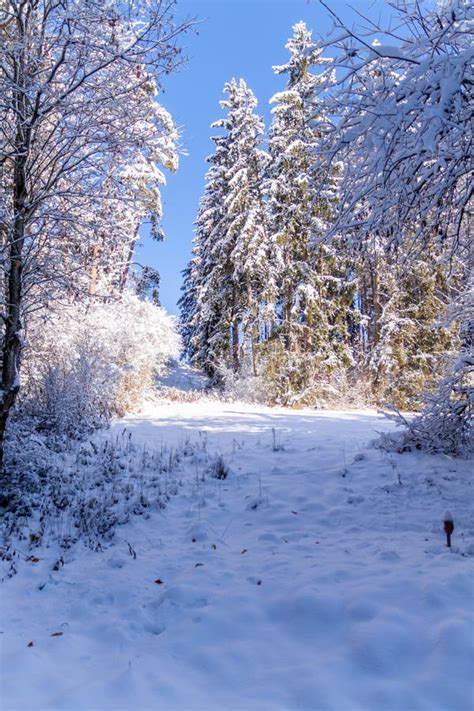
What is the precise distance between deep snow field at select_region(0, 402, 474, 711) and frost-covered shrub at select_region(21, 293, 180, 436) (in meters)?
4.33

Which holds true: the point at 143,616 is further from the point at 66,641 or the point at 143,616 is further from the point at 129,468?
the point at 129,468

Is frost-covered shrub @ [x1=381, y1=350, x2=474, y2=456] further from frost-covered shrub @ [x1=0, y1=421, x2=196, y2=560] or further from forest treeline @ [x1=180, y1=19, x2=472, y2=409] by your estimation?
forest treeline @ [x1=180, y1=19, x2=472, y2=409]

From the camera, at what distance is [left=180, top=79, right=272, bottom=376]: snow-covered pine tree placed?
1941 cm

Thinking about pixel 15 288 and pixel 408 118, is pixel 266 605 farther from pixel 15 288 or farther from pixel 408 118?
pixel 15 288

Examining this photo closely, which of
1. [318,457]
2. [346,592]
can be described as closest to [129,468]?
[318,457]

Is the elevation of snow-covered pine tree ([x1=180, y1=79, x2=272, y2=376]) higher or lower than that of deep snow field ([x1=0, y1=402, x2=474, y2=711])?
higher

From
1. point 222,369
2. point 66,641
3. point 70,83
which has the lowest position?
point 66,641

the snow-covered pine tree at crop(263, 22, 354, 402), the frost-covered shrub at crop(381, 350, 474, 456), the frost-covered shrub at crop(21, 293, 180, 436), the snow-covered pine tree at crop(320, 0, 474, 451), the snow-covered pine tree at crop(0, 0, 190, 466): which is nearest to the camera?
the snow-covered pine tree at crop(320, 0, 474, 451)

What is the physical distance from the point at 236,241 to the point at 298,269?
4091mm

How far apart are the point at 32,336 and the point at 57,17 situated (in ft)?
23.0

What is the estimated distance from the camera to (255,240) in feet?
62.6

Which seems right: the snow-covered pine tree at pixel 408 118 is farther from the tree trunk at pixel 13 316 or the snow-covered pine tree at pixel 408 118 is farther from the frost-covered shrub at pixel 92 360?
the frost-covered shrub at pixel 92 360

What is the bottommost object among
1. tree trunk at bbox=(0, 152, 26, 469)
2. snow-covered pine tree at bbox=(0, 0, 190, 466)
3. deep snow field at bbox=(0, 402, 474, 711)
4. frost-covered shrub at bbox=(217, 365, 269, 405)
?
deep snow field at bbox=(0, 402, 474, 711)

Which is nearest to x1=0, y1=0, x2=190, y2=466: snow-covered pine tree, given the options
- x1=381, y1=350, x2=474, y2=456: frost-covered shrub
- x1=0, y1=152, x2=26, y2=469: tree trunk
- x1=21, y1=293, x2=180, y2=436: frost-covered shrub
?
x1=0, y1=152, x2=26, y2=469: tree trunk
